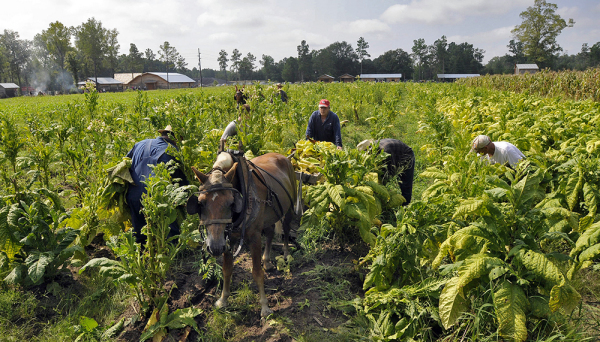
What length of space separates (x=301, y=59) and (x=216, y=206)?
119763 millimetres

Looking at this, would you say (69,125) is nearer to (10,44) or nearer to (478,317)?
(478,317)

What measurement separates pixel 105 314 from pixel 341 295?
9.57ft

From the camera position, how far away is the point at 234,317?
386cm

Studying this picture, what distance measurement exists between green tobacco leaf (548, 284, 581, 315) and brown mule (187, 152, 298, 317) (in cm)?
280

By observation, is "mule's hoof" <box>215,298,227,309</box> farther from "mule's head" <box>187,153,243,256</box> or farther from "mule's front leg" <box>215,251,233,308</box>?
"mule's head" <box>187,153,243,256</box>

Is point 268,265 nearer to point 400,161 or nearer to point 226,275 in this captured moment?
point 226,275

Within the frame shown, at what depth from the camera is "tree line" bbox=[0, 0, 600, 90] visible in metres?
78.4

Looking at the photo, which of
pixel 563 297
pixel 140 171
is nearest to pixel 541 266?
pixel 563 297

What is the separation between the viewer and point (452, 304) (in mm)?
3041

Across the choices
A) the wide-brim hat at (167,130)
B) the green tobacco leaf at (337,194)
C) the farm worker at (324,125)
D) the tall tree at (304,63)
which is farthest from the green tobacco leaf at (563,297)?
the tall tree at (304,63)

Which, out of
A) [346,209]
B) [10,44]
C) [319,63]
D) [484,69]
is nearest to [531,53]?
[484,69]

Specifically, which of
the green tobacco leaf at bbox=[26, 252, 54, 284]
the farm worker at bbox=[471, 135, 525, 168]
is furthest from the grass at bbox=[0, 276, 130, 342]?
the farm worker at bbox=[471, 135, 525, 168]

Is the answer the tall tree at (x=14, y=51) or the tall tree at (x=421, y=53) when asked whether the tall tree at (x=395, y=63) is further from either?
the tall tree at (x=14, y=51)

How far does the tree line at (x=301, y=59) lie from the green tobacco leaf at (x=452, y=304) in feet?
261
